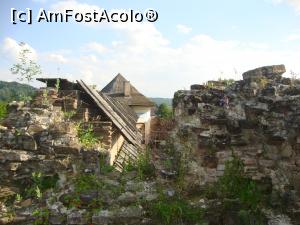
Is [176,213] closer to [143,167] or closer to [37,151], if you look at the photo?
[143,167]

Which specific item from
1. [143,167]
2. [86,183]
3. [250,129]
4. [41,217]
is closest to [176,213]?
[143,167]

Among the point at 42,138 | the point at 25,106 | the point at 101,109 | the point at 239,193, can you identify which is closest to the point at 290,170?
the point at 239,193

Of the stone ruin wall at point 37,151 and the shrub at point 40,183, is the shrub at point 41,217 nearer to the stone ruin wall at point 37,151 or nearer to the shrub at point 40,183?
the shrub at point 40,183

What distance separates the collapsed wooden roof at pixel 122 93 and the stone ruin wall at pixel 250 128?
2529 centimetres

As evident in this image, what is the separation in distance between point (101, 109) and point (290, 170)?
6.04m

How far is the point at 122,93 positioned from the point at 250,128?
26.7m

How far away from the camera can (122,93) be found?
3109cm

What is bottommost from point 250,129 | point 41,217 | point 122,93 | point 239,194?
point 41,217

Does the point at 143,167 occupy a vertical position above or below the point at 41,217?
above

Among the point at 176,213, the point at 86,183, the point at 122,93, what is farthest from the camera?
the point at 122,93

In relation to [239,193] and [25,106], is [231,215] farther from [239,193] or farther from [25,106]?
[25,106]

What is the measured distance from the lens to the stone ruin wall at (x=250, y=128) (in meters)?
4.40

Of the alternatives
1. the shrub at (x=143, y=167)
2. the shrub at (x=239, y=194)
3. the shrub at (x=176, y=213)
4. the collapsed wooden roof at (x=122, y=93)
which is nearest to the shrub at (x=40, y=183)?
the shrub at (x=143, y=167)

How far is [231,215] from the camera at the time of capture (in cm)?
449
